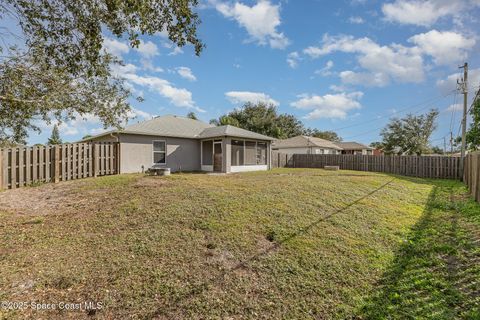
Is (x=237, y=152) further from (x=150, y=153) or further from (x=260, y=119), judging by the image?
(x=260, y=119)

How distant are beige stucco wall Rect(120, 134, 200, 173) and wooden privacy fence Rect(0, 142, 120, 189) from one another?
0.52 metres

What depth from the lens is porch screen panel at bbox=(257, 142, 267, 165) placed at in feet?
58.7

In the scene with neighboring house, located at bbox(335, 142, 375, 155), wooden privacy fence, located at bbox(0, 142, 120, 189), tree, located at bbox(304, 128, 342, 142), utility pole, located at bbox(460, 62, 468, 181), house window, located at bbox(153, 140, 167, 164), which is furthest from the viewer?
tree, located at bbox(304, 128, 342, 142)

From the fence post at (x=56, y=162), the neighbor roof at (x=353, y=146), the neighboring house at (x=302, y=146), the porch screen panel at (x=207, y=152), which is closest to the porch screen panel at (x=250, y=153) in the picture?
the porch screen panel at (x=207, y=152)

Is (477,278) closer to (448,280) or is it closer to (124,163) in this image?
(448,280)

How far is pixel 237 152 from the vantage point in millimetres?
16016

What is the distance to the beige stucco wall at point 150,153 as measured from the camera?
512 inches

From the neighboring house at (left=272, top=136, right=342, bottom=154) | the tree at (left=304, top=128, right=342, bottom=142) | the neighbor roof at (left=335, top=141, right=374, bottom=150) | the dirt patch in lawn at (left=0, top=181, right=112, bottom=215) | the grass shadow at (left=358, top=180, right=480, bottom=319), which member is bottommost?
the grass shadow at (left=358, top=180, right=480, bottom=319)

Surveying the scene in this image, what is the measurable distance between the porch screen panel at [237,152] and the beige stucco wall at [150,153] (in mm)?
2637

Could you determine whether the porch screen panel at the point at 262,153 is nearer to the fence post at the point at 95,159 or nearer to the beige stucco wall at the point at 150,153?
the beige stucco wall at the point at 150,153

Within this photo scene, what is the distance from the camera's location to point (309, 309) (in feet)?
9.96

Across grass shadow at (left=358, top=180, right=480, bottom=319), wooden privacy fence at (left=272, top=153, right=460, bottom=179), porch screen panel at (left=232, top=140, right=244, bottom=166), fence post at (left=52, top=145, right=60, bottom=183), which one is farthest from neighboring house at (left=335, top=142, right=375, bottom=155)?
fence post at (left=52, top=145, right=60, bottom=183)

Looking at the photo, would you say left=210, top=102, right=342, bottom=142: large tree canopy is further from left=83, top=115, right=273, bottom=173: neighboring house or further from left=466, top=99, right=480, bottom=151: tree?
left=466, top=99, right=480, bottom=151: tree

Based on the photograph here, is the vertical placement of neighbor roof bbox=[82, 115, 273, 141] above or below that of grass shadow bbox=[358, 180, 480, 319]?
above
